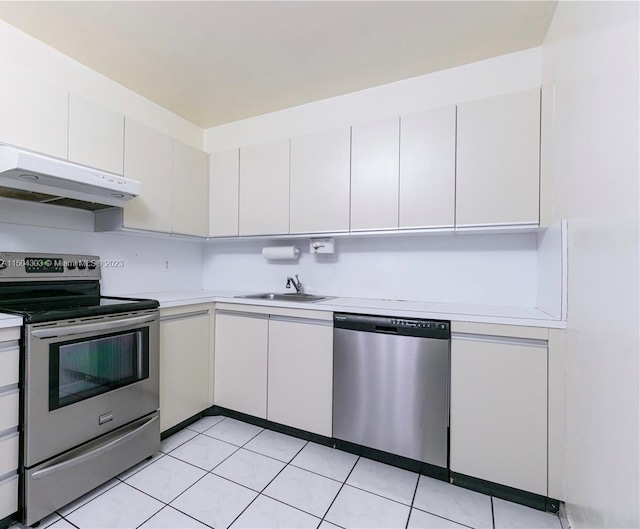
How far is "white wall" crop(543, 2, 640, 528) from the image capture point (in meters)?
0.83

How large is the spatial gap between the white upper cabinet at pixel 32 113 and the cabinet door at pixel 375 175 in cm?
170

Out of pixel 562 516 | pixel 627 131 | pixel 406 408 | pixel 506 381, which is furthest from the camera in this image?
pixel 406 408

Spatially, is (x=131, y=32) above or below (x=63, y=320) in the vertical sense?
above

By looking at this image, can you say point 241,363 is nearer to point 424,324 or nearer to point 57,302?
point 57,302

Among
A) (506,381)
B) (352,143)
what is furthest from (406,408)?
(352,143)

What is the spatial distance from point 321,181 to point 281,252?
2.15ft

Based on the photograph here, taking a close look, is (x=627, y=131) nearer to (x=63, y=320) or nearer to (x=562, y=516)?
(x=562, y=516)

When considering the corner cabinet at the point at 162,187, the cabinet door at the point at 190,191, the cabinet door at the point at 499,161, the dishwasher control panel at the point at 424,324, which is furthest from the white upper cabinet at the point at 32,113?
the cabinet door at the point at 499,161

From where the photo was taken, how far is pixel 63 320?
1460 mm

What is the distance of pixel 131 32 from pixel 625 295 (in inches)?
99.8

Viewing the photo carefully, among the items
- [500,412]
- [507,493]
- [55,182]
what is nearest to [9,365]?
[55,182]

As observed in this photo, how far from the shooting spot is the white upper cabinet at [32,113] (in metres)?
1.57

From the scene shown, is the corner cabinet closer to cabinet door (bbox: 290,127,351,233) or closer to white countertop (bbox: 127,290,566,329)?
white countertop (bbox: 127,290,566,329)

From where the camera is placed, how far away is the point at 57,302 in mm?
1835
